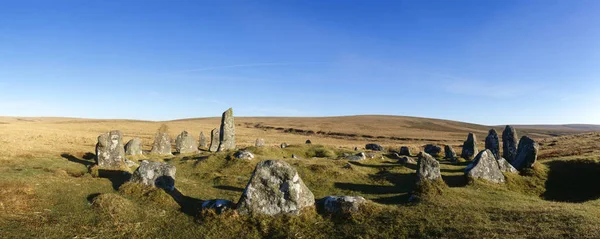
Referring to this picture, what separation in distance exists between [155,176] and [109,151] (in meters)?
8.64

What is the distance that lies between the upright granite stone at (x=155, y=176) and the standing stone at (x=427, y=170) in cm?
1366

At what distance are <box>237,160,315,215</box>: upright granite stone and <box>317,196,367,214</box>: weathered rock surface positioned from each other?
0.67m

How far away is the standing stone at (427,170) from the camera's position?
18.8m

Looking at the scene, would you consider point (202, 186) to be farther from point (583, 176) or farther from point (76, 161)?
point (583, 176)

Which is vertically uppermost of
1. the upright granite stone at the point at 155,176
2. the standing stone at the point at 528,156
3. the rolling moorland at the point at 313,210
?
the standing stone at the point at 528,156

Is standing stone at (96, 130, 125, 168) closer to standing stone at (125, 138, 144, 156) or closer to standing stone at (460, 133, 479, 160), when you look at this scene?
standing stone at (125, 138, 144, 156)

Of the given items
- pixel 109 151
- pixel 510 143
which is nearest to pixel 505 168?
pixel 510 143

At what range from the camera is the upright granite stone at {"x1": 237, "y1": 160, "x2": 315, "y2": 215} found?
14.4m

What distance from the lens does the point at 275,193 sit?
14.8m

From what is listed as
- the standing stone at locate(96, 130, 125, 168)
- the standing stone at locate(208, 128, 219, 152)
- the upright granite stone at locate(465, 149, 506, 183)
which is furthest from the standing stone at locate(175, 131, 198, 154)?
the upright granite stone at locate(465, 149, 506, 183)

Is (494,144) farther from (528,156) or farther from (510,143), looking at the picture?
(528,156)

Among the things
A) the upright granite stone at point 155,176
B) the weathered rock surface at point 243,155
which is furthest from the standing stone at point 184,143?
the upright granite stone at point 155,176

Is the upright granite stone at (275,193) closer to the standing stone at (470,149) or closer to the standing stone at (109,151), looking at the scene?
the standing stone at (109,151)

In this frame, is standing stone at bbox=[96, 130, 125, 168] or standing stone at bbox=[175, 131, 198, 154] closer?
standing stone at bbox=[96, 130, 125, 168]
